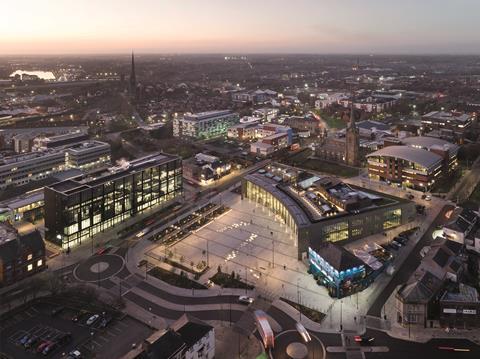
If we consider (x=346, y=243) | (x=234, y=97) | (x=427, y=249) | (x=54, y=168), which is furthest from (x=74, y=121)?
(x=427, y=249)

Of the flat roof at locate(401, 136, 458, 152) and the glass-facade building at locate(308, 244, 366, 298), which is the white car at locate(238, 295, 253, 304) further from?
the flat roof at locate(401, 136, 458, 152)

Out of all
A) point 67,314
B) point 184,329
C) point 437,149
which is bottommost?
point 67,314

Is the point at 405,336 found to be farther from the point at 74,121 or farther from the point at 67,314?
the point at 74,121

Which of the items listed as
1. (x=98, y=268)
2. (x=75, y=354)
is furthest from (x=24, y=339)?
(x=98, y=268)

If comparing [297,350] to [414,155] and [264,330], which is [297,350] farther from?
[414,155]

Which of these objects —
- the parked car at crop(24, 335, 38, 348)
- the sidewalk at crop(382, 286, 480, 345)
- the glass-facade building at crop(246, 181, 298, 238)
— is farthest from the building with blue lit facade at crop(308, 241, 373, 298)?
the parked car at crop(24, 335, 38, 348)

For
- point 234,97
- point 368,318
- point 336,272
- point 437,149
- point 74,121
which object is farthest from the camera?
point 234,97
